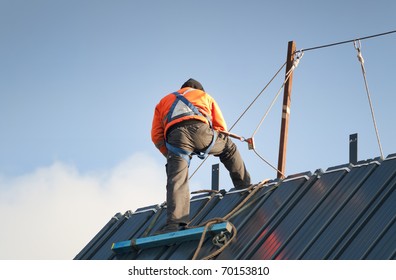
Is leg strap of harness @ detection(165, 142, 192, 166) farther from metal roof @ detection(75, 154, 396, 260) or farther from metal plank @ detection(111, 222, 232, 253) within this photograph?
metal plank @ detection(111, 222, 232, 253)

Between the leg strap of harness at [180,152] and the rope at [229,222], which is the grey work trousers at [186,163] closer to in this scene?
the leg strap of harness at [180,152]

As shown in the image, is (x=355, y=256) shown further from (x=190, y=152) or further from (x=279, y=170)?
(x=279, y=170)

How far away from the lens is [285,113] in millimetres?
17047

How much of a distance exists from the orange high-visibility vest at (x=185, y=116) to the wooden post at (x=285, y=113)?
2.44 meters

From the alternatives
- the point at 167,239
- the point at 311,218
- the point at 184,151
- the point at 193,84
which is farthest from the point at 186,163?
the point at 311,218

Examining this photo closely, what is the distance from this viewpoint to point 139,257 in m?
13.7

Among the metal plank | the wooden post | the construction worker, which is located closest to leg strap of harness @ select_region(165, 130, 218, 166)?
the construction worker

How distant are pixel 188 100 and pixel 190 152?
773 mm

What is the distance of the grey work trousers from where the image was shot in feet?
43.9

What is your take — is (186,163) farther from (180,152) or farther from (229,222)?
(229,222)

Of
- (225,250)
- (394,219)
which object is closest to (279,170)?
(225,250)

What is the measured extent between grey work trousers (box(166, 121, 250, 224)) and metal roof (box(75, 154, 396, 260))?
38 centimetres

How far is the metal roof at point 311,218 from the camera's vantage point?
10977mm

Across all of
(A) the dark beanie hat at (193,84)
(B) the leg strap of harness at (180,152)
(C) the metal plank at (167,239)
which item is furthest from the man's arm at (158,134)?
(C) the metal plank at (167,239)
